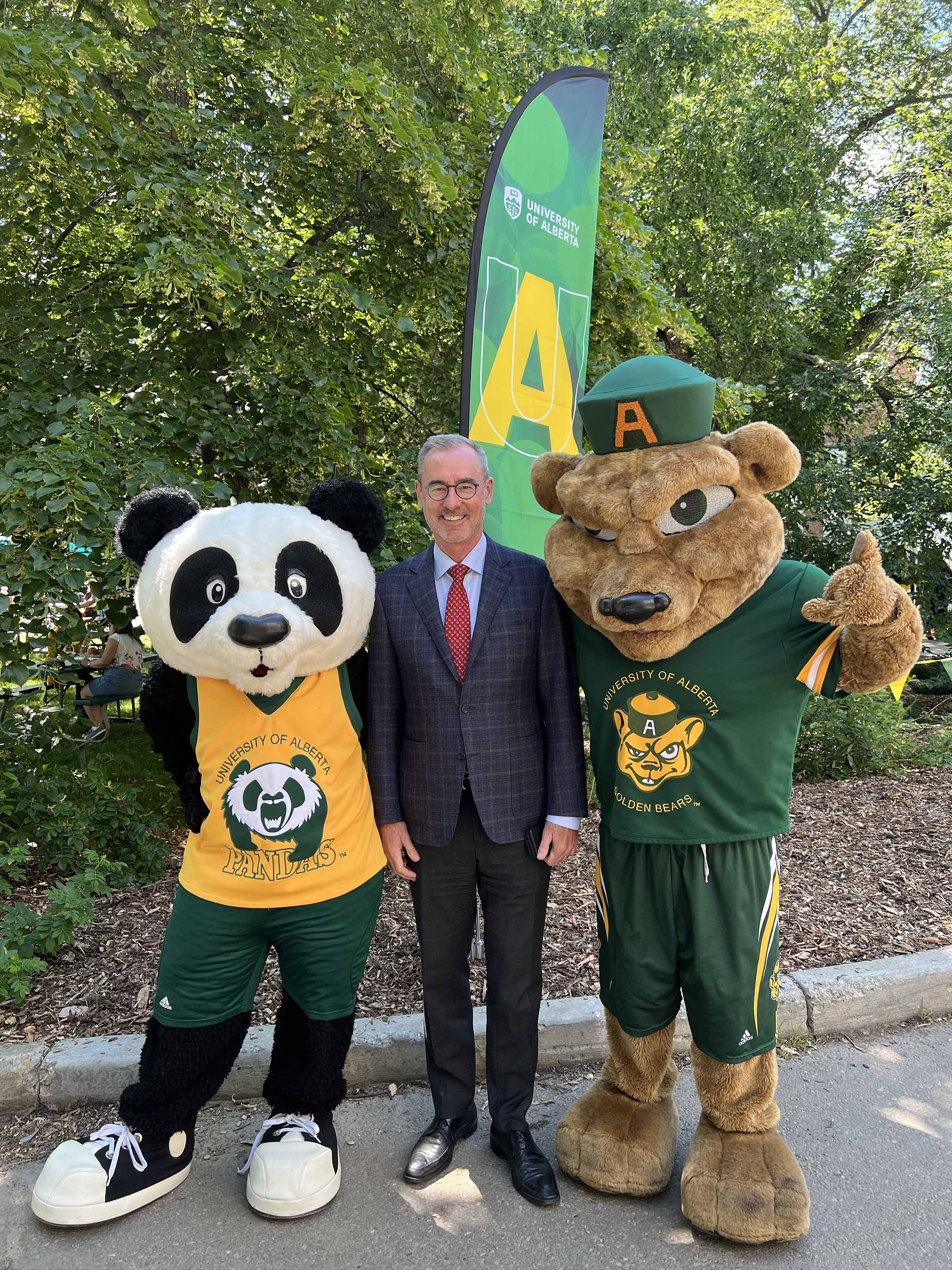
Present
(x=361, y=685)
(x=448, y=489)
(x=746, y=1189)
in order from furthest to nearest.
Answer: (x=361, y=685) → (x=448, y=489) → (x=746, y=1189)

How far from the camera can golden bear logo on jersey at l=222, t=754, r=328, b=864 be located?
2.54 m

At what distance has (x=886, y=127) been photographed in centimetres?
1290

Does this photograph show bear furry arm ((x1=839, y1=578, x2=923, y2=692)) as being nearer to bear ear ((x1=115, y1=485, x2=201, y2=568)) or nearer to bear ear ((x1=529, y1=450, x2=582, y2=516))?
bear ear ((x1=529, y1=450, x2=582, y2=516))

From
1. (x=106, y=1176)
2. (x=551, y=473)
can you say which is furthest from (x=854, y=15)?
(x=106, y=1176)

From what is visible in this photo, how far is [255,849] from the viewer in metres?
2.54

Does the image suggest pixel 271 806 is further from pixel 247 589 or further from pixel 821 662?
pixel 821 662

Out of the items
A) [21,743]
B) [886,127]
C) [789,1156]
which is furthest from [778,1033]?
[886,127]

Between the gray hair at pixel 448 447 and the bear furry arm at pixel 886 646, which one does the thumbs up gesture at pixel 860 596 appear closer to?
the bear furry arm at pixel 886 646

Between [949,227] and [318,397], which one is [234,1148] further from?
[949,227]

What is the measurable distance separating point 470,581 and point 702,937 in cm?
125

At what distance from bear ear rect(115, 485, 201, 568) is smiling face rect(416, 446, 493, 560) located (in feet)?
2.34

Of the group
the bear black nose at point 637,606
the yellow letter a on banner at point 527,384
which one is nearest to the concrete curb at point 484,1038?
the bear black nose at point 637,606

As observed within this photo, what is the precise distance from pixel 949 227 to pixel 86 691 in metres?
11.5

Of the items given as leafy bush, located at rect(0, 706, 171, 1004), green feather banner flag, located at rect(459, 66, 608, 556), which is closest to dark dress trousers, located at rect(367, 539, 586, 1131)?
green feather banner flag, located at rect(459, 66, 608, 556)
